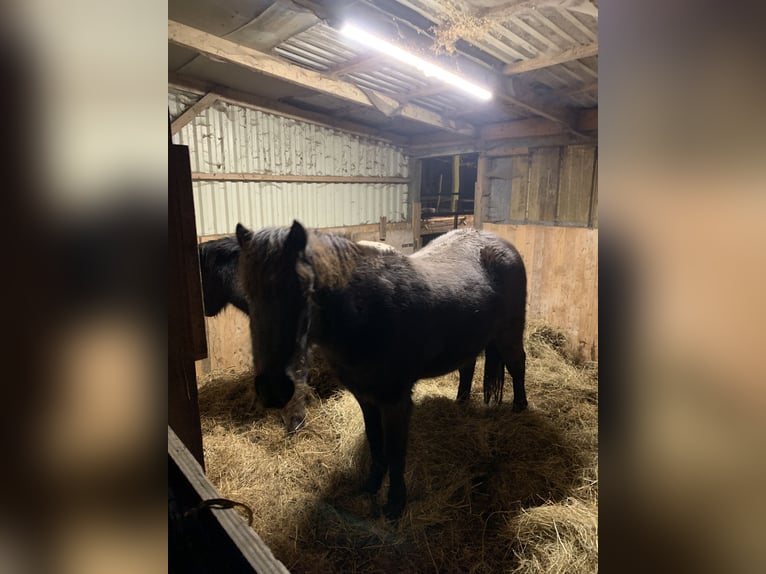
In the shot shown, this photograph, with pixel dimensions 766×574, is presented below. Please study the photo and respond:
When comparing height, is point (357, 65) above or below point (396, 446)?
above

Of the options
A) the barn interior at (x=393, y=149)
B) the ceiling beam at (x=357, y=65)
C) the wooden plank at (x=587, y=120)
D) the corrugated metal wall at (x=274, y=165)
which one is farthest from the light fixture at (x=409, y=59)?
the corrugated metal wall at (x=274, y=165)

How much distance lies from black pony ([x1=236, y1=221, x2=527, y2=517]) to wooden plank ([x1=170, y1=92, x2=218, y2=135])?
2289mm

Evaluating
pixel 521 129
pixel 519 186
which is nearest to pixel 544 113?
pixel 521 129

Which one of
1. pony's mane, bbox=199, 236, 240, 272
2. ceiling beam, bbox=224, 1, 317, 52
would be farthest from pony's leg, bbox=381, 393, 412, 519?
ceiling beam, bbox=224, 1, 317, 52

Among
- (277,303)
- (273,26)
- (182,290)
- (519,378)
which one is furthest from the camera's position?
(519,378)

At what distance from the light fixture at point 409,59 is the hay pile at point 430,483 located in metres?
2.49

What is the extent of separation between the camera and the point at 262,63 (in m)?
2.71

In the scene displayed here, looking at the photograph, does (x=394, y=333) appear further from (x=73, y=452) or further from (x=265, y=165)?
(x=265, y=165)

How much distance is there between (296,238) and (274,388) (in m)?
0.60

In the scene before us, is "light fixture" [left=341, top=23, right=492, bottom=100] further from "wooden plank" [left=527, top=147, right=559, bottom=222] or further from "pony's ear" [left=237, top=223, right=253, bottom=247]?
"wooden plank" [left=527, top=147, right=559, bottom=222]

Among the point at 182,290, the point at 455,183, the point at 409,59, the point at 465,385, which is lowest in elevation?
the point at 465,385

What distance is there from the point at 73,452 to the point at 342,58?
3.31 meters

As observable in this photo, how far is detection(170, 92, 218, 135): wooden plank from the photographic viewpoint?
10.7ft

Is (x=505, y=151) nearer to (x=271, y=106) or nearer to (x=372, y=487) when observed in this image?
(x=271, y=106)
